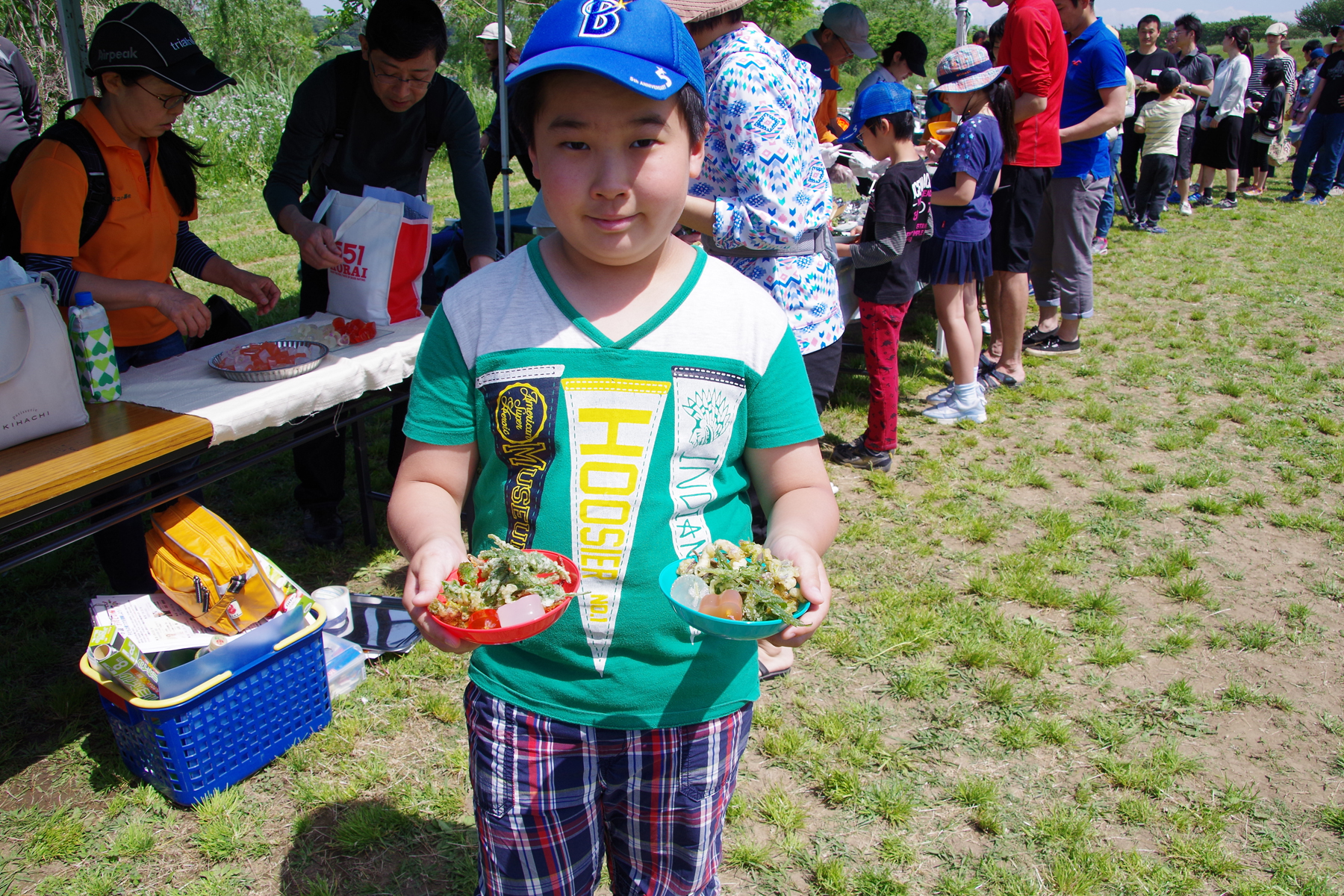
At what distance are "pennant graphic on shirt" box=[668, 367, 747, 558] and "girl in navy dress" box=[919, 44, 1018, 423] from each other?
399cm

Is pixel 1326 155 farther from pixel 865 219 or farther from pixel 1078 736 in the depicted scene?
pixel 1078 736

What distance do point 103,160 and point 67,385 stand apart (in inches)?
32.9

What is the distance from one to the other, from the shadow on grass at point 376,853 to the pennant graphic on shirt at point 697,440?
1.54 metres

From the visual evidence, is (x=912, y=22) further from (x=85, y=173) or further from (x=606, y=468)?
(x=606, y=468)

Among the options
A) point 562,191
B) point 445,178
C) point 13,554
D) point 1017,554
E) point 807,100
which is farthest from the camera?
point 445,178

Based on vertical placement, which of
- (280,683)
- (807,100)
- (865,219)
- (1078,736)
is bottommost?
(1078,736)

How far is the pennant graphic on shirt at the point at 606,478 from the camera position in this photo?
133cm

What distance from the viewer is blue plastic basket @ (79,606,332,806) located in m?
2.54

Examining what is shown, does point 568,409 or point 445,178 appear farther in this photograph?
point 445,178

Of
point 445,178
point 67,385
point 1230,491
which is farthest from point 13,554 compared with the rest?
point 445,178

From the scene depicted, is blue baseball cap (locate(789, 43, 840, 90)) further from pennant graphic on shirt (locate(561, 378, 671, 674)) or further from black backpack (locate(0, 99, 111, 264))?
pennant graphic on shirt (locate(561, 378, 671, 674))

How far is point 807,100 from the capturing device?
3166 mm

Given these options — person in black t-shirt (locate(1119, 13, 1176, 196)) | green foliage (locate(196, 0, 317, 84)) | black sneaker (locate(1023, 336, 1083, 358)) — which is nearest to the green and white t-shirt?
black sneaker (locate(1023, 336, 1083, 358))

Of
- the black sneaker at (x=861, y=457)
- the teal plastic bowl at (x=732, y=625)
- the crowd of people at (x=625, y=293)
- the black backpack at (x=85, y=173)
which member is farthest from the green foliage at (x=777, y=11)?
the teal plastic bowl at (x=732, y=625)
